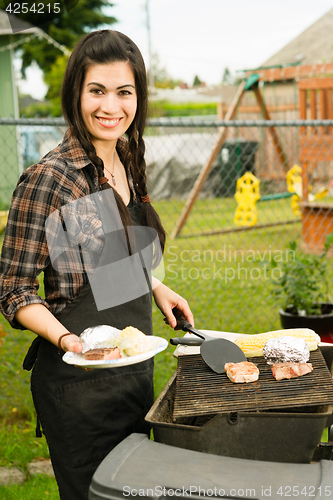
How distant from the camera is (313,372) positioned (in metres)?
1.47

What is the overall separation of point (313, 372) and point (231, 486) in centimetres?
49

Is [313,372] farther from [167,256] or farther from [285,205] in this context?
[285,205]

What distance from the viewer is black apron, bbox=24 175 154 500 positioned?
5.28 feet

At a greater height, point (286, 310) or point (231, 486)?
point (231, 486)

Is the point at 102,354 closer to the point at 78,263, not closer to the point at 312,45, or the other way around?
the point at 78,263

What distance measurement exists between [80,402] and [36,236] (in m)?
0.58

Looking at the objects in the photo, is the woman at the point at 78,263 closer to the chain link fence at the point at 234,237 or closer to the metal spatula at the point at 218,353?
the metal spatula at the point at 218,353

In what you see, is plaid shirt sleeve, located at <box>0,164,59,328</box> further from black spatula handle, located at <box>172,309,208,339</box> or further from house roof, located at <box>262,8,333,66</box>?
house roof, located at <box>262,8,333,66</box>

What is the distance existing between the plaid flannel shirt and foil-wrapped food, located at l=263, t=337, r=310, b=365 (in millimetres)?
651

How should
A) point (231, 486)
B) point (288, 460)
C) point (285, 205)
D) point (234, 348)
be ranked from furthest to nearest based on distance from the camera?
point (285, 205)
point (234, 348)
point (288, 460)
point (231, 486)

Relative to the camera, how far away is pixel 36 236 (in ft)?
4.98

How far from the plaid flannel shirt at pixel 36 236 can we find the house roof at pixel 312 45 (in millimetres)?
22742

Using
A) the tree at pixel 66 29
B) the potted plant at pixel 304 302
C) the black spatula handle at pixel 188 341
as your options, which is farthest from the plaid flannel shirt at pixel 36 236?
the tree at pixel 66 29

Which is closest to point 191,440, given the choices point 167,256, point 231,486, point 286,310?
point 231,486
